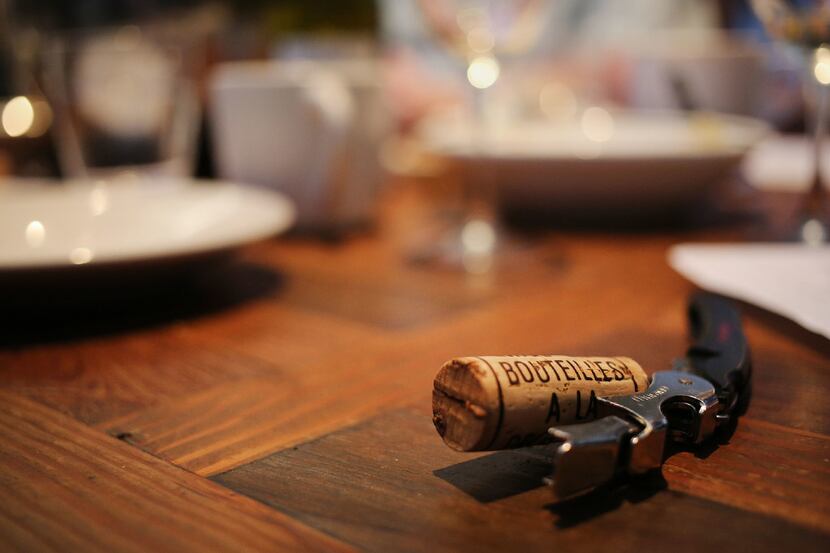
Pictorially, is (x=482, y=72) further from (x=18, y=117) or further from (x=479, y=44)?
(x=18, y=117)

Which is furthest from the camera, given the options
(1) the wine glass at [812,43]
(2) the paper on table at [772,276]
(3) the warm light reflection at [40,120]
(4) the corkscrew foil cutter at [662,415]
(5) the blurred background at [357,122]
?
(3) the warm light reflection at [40,120]

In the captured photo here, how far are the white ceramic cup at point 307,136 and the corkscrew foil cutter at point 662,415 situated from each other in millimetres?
381

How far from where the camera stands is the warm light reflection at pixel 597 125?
0.80m

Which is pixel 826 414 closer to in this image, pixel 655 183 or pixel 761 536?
pixel 761 536

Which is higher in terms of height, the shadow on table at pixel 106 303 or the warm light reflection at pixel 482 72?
the warm light reflection at pixel 482 72

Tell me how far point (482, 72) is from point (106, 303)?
0.97ft

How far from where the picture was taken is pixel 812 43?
48 cm

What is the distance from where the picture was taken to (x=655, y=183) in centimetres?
61

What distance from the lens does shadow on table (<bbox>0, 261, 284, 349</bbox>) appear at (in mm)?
386

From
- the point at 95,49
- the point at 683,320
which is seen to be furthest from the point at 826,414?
the point at 95,49

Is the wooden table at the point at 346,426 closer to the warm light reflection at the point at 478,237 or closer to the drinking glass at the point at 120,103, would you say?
the warm light reflection at the point at 478,237

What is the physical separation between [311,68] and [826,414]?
530 mm

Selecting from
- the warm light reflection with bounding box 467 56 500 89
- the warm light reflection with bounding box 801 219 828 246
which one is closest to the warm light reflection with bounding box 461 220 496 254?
the warm light reflection with bounding box 467 56 500 89

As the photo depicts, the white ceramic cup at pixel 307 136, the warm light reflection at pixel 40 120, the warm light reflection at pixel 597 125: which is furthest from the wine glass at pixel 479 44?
the warm light reflection at pixel 40 120
